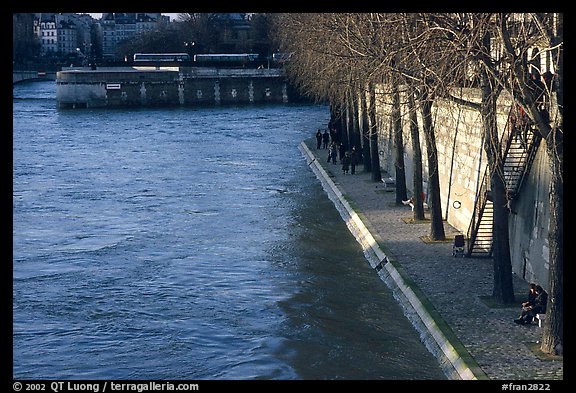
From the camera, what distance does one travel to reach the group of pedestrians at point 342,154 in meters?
39.2

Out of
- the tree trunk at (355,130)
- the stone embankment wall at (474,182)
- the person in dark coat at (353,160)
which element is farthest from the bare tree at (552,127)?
the tree trunk at (355,130)

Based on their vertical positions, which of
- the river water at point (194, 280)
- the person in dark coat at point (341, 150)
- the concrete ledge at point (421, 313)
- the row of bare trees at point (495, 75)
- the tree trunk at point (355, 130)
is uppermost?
the row of bare trees at point (495, 75)

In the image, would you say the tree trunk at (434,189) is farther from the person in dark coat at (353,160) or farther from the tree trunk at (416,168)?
the person in dark coat at (353,160)

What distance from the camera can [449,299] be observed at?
1931 cm

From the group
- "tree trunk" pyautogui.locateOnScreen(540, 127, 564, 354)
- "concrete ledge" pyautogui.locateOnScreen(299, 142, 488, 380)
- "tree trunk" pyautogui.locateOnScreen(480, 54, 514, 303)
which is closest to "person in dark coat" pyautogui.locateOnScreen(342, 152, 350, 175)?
"concrete ledge" pyautogui.locateOnScreen(299, 142, 488, 380)

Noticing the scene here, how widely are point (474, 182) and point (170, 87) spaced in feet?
246

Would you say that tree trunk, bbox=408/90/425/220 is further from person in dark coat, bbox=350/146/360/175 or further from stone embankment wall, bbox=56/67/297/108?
stone embankment wall, bbox=56/67/297/108

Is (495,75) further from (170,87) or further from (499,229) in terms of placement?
(170,87)

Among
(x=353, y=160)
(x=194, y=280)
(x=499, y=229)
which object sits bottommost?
(x=194, y=280)

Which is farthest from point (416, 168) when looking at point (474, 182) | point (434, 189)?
point (434, 189)

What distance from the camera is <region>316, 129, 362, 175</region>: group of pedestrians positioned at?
39.2 meters

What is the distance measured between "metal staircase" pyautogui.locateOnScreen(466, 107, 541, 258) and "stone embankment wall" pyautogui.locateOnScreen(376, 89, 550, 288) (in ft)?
0.61

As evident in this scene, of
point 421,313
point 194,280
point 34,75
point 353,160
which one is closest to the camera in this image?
point 421,313

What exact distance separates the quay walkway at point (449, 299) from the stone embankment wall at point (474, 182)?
1.80 ft
